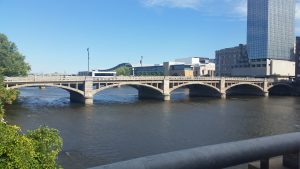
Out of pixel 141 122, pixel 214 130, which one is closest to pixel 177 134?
pixel 214 130

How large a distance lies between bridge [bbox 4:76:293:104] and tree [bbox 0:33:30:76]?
69.7ft

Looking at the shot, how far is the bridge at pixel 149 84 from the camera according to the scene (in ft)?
243

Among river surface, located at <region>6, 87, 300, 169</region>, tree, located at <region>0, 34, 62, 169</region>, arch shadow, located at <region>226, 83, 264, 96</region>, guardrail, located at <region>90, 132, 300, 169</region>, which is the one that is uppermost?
guardrail, located at <region>90, 132, 300, 169</region>

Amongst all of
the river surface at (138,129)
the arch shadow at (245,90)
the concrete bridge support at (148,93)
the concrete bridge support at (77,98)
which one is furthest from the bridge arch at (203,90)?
the river surface at (138,129)

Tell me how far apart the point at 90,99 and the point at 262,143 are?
241 feet

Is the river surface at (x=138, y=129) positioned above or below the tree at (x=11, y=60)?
below

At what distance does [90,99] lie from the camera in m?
79.4

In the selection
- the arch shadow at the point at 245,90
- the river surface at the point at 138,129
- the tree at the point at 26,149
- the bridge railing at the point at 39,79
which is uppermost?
the bridge railing at the point at 39,79

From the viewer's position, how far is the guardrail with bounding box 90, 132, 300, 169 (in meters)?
6.24

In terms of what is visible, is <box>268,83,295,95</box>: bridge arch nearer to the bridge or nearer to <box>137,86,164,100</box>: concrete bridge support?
the bridge

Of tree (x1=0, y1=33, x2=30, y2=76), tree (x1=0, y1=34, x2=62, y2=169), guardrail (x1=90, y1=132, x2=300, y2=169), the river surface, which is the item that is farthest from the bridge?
guardrail (x1=90, y1=132, x2=300, y2=169)

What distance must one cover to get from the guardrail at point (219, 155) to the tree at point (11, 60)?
317 ft

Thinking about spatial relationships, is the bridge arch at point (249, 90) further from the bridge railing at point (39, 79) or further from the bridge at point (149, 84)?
the bridge railing at point (39, 79)

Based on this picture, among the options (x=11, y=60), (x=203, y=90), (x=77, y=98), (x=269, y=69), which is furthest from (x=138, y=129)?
(x=269, y=69)
